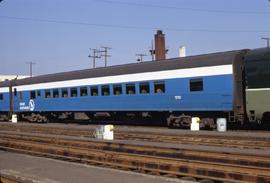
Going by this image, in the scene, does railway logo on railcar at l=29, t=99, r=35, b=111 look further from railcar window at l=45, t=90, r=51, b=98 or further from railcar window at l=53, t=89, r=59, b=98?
railcar window at l=53, t=89, r=59, b=98

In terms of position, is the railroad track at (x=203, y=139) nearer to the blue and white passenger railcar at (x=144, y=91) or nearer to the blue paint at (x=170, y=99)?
the blue paint at (x=170, y=99)

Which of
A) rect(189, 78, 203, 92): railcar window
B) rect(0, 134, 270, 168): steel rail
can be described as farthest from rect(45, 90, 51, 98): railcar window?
rect(0, 134, 270, 168): steel rail

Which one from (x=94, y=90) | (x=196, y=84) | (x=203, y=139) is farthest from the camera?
(x=94, y=90)

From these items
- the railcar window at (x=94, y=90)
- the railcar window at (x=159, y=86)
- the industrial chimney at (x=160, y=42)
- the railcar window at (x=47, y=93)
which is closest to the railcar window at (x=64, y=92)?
the railcar window at (x=47, y=93)

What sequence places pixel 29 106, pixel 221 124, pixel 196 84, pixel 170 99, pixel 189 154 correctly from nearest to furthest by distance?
1. pixel 189 154
2. pixel 221 124
3. pixel 196 84
4. pixel 170 99
5. pixel 29 106

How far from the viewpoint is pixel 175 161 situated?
38.5 ft

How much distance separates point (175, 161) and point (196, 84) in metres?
12.6

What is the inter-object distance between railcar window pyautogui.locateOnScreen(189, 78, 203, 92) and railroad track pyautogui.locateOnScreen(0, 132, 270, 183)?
8.19m

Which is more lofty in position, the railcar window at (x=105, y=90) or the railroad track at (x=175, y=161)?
the railcar window at (x=105, y=90)

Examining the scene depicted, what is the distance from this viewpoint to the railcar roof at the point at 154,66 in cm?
2302

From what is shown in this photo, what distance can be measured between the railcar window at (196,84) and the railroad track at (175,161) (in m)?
8.19

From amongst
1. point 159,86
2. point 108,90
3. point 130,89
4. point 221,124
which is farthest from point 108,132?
point 108,90

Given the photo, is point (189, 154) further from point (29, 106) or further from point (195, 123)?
point (29, 106)

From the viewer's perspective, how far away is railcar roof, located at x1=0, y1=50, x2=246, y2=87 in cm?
2302
